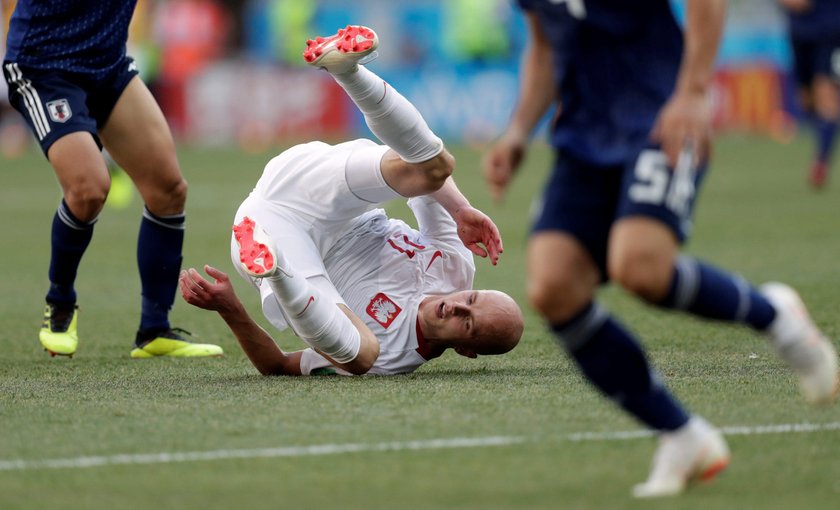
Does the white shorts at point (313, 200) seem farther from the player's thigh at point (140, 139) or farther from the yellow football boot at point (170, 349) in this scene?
the yellow football boot at point (170, 349)

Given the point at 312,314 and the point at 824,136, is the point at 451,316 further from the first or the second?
the point at 824,136

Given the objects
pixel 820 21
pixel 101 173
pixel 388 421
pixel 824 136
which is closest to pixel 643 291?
pixel 388 421

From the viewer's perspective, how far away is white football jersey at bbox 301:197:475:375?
18.5 feet

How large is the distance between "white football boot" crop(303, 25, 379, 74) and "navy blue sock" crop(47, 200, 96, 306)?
1.49 m

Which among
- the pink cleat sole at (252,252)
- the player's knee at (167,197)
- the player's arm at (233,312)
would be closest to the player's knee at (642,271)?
the pink cleat sole at (252,252)

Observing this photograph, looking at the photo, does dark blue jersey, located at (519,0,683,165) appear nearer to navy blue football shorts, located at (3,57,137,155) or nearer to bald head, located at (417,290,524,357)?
bald head, located at (417,290,524,357)

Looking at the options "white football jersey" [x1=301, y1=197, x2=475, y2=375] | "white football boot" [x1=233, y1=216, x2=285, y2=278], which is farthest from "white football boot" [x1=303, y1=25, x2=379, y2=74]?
"white football jersey" [x1=301, y1=197, x2=475, y2=375]

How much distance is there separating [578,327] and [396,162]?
201 cm

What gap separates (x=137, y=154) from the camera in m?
6.18

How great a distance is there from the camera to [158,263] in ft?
21.1

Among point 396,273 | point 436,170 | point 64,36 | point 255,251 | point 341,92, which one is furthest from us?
point 341,92

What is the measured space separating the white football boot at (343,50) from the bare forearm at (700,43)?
6.05ft

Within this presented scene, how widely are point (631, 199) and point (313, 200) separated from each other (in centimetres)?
234

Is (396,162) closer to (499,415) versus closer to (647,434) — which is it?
(499,415)
